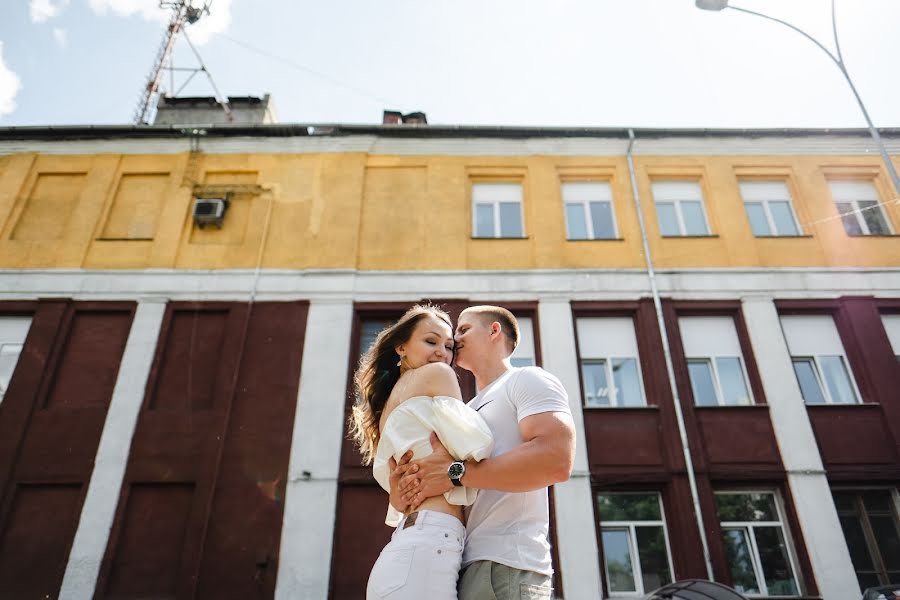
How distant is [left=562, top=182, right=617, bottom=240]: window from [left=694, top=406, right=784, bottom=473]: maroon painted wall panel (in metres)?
4.86

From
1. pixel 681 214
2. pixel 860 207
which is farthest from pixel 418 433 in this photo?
pixel 860 207

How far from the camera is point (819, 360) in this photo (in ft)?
40.0

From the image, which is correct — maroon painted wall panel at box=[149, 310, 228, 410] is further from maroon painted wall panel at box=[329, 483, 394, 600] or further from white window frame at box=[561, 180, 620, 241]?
white window frame at box=[561, 180, 620, 241]

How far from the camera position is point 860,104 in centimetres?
1054

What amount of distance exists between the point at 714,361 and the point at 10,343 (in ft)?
51.8

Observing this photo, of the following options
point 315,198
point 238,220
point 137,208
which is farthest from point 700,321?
point 137,208

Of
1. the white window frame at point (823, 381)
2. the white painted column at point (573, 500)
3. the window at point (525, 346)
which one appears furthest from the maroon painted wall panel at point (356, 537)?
the white window frame at point (823, 381)

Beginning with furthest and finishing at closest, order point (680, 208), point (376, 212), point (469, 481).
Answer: point (680, 208) < point (376, 212) < point (469, 481)

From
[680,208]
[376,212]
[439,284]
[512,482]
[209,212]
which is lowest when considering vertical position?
[512,482]

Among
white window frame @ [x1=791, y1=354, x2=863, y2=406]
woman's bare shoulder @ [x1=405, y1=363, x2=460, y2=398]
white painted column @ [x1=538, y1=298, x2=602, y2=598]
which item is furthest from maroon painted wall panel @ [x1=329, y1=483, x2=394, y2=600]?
white window frame @ [x1=791, y1=354, x2=863, y2=406]

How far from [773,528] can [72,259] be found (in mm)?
16435

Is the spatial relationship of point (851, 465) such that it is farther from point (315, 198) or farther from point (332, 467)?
point (315, 198)

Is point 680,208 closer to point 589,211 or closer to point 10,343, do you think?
point 589,211

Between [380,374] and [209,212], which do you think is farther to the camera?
[209,212]
